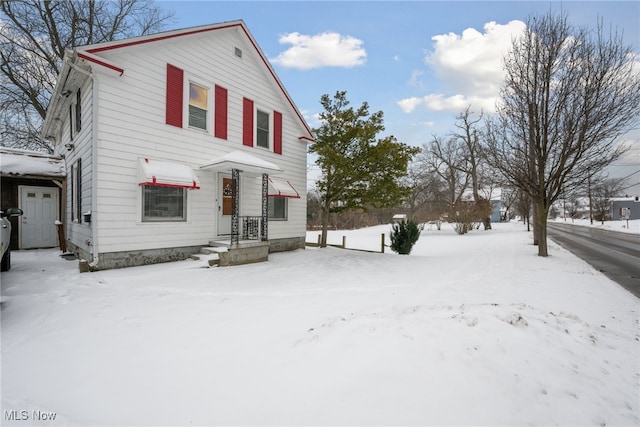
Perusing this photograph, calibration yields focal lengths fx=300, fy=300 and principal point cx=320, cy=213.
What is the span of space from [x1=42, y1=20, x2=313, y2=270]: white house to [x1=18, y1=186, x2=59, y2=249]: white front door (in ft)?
2.92

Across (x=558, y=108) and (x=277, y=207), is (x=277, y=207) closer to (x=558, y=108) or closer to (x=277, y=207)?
(x=277, y=207)

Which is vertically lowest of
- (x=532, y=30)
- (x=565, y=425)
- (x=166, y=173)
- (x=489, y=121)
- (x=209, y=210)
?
(x=565, y=425)

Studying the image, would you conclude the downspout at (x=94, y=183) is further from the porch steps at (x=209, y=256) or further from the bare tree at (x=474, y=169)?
the bare tree at (x=474, y=169)

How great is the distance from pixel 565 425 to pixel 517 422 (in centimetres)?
35

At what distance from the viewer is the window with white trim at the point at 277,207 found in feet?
36.4

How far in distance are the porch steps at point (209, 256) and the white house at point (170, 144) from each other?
334mm

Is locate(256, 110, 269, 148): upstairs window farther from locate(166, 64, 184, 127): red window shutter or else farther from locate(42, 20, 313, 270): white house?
locate(166, 64, 184, 127): red window shutter

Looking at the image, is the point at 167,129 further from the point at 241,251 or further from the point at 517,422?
the point at 517,422

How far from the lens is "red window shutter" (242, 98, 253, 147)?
10.1 metres

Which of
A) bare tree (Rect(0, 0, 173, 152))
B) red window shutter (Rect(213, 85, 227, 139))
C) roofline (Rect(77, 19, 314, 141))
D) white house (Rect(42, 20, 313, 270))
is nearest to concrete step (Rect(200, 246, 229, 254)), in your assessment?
white house (Rect(42, 20, 313, 270))

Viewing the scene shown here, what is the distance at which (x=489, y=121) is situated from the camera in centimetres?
1143

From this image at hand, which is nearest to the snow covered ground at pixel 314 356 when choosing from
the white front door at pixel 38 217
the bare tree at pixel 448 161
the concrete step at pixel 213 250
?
the concrete step at pixel 213 250

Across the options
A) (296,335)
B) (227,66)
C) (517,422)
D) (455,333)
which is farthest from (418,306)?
(227,66)

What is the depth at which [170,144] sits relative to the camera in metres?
8.21
